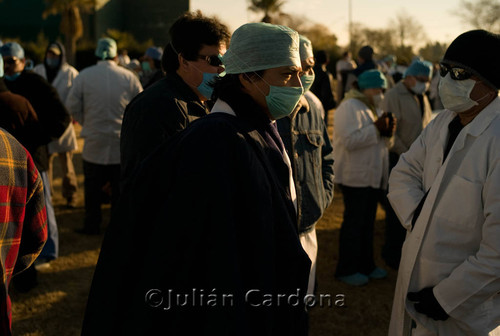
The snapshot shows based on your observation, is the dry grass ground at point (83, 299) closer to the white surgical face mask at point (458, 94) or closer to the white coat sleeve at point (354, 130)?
the white coat sleeve at point (354, 130)

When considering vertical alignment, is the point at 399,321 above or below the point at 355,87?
below

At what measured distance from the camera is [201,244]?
1.69 metres

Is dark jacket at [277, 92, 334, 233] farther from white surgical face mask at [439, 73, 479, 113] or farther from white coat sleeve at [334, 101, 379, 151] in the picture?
white coat sleeve at [334, 101, 379, 151]

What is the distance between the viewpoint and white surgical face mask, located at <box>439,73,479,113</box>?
8.37 feet

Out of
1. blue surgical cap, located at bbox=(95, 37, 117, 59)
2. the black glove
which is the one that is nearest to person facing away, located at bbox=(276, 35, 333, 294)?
the black glove

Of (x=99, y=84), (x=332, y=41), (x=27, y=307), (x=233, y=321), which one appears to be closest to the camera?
(x=233, y=321)

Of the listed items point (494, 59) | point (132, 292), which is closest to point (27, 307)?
point (132, 292)

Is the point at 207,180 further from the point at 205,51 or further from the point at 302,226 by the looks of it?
the point at 205,51

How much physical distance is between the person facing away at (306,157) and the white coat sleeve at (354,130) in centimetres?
141

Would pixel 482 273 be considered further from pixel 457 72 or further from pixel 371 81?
pixel 371 81

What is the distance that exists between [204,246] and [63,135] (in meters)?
5.59

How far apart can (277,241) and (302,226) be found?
4.05 ft

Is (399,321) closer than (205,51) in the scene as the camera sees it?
Yes

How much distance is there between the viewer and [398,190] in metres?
2.83
